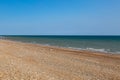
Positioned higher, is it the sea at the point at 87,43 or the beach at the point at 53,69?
the beach at the point at 53,69

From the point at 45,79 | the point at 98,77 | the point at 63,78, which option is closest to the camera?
the point at 45,79

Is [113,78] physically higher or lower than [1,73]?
lower

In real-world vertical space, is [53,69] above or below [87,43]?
above

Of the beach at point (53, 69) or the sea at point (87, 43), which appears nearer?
the beach at point (53, 69)

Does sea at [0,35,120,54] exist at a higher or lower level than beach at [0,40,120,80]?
lower

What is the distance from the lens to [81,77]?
12.2 metres

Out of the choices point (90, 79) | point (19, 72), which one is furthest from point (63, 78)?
point (19, 72)

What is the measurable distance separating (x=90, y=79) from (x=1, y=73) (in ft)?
15.6

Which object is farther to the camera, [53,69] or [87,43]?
[87,43]

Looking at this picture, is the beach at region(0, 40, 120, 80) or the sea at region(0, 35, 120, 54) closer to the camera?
the beach at region(0, 40, 120, 80)

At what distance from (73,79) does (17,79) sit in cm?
312

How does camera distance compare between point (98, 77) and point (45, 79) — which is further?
point (98, 77)

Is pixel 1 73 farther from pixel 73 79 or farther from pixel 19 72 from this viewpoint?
pixel 73 79

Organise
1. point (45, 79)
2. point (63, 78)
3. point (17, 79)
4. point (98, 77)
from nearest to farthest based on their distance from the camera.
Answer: point (17, 79) < point (45, 79) < point (63, 78) < point (98, 77)
